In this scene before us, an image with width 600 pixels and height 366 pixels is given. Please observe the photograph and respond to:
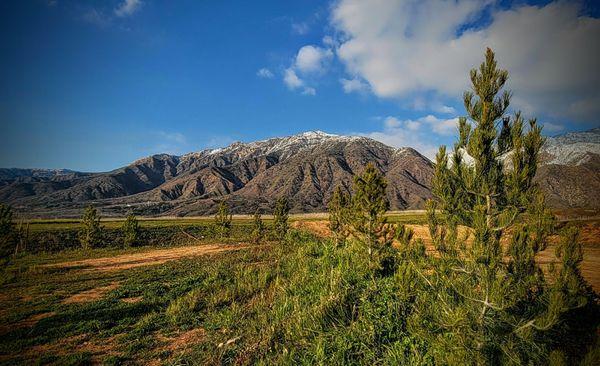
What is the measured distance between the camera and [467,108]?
7.45m

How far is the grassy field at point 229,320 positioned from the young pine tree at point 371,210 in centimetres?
146

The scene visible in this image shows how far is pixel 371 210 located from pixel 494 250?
1264 centimetres

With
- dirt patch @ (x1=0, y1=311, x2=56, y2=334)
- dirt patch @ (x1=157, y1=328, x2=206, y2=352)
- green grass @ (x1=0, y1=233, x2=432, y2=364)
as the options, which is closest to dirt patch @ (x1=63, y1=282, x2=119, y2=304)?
green grass @ (x1=0, y1=233, x2=432, y2=364)

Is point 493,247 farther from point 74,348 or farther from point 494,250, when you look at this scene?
point 74,348

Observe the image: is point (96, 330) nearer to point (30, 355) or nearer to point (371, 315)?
point (30, 355)

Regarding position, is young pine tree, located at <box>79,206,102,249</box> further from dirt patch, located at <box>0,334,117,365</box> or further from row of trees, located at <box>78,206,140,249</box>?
dirt patch, located at <box>0,334,117,365</box>

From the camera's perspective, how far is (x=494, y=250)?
608 cm

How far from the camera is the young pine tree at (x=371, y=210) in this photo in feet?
60.6

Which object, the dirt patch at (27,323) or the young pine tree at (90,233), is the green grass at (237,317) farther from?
the young pine tree at (90,233)

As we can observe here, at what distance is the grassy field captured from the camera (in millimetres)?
8344

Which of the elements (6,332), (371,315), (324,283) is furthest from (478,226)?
(6,332)

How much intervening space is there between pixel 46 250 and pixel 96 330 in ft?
145

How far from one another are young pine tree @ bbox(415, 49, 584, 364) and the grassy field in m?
1.42

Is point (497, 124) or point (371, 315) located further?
point (371, 315)
